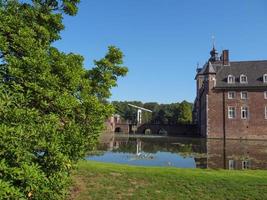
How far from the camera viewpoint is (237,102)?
4816 centimetres

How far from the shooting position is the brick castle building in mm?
47281

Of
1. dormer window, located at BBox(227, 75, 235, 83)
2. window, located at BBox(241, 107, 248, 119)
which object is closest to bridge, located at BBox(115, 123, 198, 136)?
window, located at BBox(241, 107, 248, 119)

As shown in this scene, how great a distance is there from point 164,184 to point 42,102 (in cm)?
699

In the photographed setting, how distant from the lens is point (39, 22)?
5.10m

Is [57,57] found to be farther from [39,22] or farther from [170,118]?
[170,118]

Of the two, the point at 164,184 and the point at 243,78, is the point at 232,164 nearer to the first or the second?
the point at 164,184

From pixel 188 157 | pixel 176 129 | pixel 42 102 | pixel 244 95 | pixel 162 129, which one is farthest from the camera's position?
pixel 162 129

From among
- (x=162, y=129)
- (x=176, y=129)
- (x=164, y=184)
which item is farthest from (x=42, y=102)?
(x=162, y=129)

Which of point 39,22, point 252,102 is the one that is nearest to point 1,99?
point 39,22

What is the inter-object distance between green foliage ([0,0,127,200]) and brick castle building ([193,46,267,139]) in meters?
44.4

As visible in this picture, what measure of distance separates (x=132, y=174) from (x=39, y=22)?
23.9 ft

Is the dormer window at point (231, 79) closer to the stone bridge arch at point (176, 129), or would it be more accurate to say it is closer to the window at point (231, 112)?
the window at point (231, 112)

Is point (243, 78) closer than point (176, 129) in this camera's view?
Yes

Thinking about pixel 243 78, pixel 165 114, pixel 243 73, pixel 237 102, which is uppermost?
pixel 243 73
